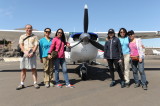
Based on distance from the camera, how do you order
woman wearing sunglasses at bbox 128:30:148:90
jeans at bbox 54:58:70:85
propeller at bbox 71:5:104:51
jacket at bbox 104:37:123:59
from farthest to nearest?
propeller at bbox 71:5:104:51, jeans at bbox 54:58:70:85, jacket at bbox 104:37:123:59, woman wearing sunglasses at bbox 128:30:148:90

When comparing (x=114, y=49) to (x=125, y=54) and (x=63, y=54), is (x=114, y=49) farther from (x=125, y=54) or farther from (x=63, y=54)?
(x=63, y=54)

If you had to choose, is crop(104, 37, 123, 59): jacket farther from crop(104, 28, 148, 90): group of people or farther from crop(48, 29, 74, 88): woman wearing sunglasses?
crop(48, 29, 74, 88): woman wearing sunglasses

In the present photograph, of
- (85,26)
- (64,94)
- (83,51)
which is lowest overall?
(64,94)

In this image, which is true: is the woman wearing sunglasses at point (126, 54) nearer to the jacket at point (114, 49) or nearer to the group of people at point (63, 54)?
the group of people at point (63, 54)

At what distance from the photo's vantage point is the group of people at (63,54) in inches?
172

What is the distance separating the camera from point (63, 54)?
15.1 feet

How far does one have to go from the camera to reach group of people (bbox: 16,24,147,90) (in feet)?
14.4

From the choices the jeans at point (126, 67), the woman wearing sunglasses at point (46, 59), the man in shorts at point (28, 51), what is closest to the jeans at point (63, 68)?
the woman wearing sunglasses at point (46, 59)

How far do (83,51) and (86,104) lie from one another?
8.98 feet

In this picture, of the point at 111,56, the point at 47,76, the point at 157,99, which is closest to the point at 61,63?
the point at 47,76

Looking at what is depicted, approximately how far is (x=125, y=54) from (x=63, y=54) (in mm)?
1878

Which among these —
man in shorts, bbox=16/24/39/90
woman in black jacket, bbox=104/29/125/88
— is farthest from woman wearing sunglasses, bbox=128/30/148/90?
man in shorts, bbox=16/24/39/90

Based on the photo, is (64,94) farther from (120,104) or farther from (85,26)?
(85,26)

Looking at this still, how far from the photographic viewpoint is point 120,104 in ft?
9.82
